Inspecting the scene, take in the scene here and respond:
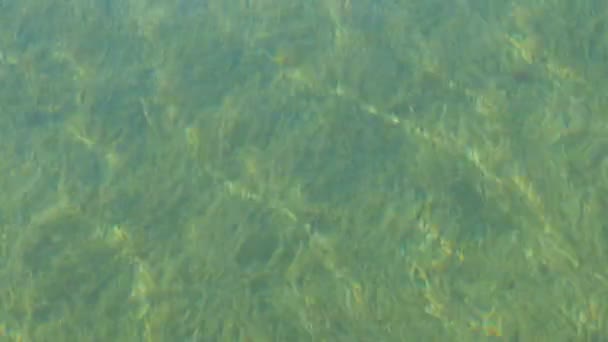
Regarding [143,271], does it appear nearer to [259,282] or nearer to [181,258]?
[181,258]

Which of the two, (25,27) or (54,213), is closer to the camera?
(54,213)

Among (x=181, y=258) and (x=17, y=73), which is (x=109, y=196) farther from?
(x=17, y=73)

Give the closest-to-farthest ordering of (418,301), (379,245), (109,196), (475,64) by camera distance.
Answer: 1. (418,301)
2. (379,245)
3. (109,196)
4. (475,64)

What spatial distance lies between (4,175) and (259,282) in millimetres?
2067

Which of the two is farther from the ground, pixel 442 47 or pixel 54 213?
pixel 442 47

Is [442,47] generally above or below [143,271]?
above

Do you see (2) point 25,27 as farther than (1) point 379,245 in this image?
Yes

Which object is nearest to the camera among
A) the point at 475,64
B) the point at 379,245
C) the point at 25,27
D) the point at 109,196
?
the point at 379,245

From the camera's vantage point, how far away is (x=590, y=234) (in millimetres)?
4574

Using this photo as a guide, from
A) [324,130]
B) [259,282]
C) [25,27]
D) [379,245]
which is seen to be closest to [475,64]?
[324,130]

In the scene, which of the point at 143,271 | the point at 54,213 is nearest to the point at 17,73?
the point at 54,213

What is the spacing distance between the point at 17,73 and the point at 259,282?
2.80 metres

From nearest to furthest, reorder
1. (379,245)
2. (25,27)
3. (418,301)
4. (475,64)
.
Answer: (418,301)
(379,245)
(475,64)
(25,27)

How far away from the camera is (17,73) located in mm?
5750
